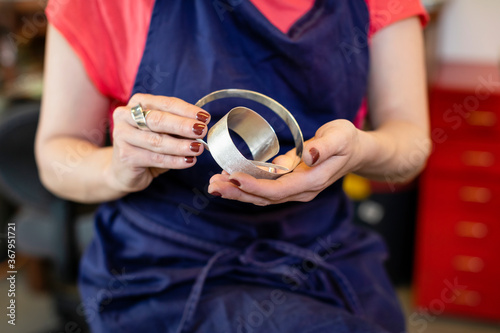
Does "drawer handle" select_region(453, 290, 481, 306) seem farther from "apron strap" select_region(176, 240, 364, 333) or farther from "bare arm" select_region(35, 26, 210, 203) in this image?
"bare arm" select_region(35, 26, 210, 203)

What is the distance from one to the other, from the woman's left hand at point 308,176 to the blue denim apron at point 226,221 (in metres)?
0.13

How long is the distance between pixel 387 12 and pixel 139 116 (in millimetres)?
464

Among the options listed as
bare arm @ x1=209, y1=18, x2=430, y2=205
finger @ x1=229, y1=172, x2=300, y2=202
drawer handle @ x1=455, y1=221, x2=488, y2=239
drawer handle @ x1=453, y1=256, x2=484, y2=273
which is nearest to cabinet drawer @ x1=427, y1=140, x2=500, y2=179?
drawer handle @ x1=455, y1=221, x2=488, y2=239

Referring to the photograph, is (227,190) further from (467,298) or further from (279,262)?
(467,298)

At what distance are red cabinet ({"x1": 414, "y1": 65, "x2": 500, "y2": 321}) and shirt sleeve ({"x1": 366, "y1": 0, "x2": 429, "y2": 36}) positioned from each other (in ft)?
3.30

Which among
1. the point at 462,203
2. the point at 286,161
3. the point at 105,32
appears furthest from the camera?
the point at 462,203

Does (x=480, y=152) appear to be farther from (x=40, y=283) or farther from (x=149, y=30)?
(x=40, y=283)

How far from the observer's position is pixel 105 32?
0.73 meters

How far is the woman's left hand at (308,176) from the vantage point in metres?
0.54

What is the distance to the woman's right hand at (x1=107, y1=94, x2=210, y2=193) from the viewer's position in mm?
530

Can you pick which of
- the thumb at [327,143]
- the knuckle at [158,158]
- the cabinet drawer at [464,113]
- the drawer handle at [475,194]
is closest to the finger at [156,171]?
the knuckle at [158,158]

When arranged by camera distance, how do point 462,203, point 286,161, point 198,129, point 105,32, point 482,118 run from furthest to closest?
point 462,203 < point 482,118 < point 105,32 < point 286,161 < point 198,129

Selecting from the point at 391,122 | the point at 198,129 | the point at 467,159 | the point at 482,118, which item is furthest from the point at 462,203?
the point at 198,129

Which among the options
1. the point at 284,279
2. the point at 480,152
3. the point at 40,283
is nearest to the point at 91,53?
the point at 284,279
